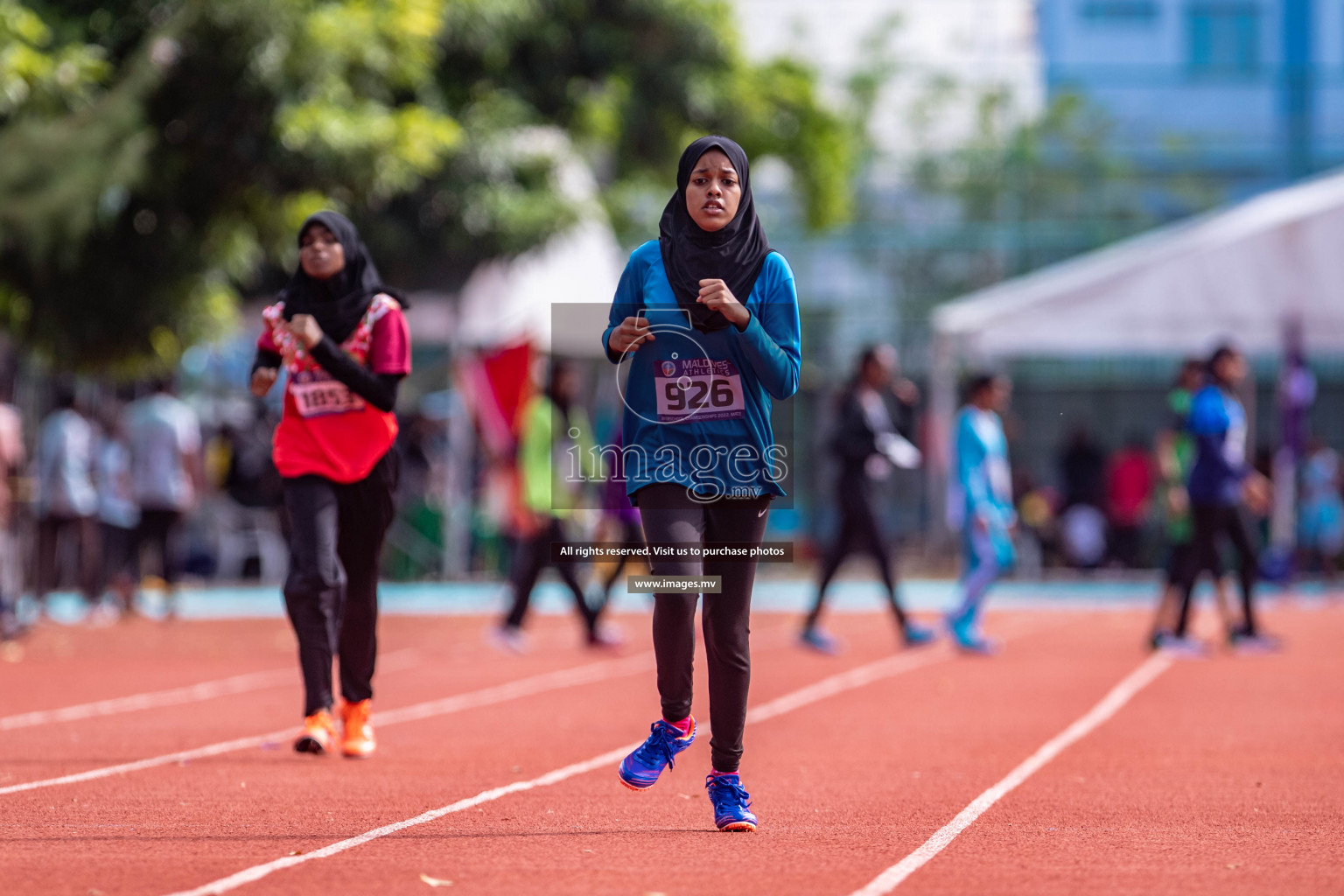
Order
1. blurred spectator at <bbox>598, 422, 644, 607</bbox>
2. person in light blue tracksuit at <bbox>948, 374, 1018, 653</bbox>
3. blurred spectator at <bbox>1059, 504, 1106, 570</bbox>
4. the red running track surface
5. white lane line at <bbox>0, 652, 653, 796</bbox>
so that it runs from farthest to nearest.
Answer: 1. blurred spectator at <bbox>1059, 504, 1106, 570</bbox>
2. person in light blue tracksuit at <bbox>948, 374, 1018, 653</bbox>
3. blurred spectator at <bbox>598, 422, 644, 607</bbox>
4. white lane line at <bbox>0, 652, 653, 796</bbox>
5. the red running track surface

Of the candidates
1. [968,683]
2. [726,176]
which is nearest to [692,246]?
[726,176]

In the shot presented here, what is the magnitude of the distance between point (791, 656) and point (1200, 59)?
81.9 feet

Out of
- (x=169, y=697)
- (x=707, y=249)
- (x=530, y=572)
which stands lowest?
(x=169, y=697)

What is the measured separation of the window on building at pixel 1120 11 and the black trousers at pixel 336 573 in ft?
104

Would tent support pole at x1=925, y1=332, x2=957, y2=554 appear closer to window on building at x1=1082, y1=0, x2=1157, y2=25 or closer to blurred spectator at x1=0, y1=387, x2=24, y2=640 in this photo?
blurred spectator at x1=0, y1=387, x2=24, y2=640

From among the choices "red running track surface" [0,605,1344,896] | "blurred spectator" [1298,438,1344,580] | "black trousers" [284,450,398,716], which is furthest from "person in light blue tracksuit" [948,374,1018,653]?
"blurred spectator" [1298,438,1344,580]

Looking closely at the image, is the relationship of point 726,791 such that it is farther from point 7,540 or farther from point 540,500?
point 7,540

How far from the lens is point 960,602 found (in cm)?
1442

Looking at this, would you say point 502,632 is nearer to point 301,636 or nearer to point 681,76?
point 301,636

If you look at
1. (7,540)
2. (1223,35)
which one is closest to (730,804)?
(7,540)

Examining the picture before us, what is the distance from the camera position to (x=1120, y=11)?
38.2m

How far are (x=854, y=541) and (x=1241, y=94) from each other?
803 inches

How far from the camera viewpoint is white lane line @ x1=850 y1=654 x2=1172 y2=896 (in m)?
5.52

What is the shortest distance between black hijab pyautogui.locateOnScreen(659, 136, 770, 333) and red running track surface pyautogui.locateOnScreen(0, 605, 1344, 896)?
1.60m
